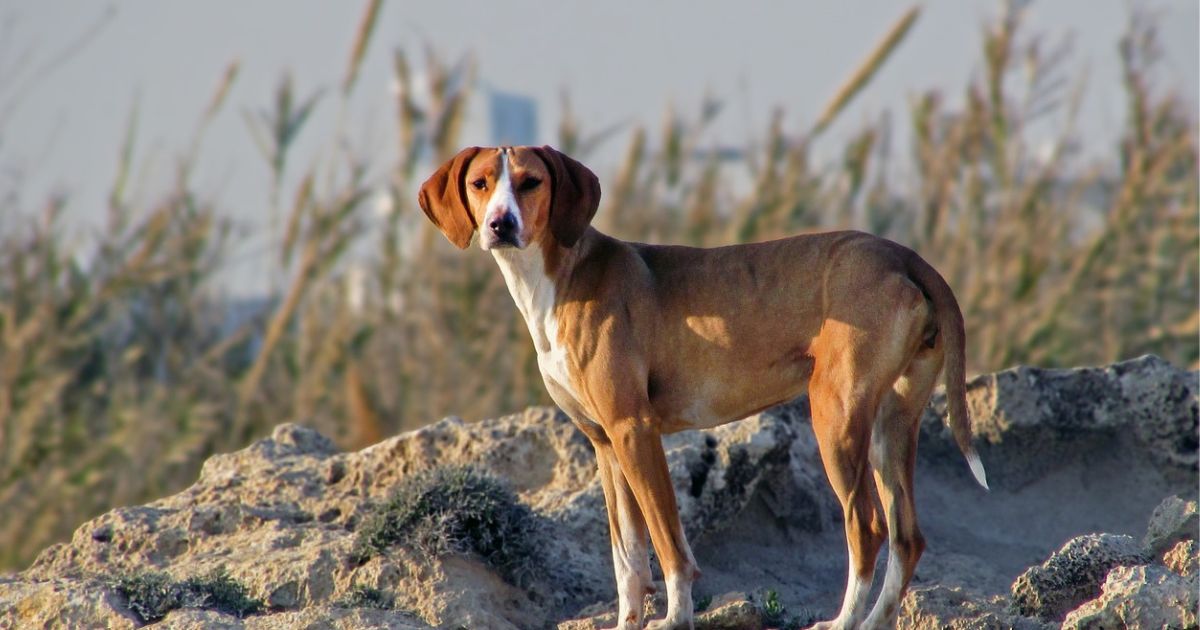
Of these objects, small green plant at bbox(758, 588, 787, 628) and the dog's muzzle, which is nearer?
the dog's muzzle

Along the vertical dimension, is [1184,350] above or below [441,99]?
below

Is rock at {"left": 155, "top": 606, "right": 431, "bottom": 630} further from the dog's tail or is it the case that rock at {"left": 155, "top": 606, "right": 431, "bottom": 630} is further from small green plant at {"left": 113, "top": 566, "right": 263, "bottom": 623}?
the dog's tail

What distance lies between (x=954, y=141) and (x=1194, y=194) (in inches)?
73.9

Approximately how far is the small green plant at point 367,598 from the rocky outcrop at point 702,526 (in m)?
A: 0.02

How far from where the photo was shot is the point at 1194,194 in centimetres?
1224

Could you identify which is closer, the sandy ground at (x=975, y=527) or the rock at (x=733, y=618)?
the rock at (x=733, y=618)

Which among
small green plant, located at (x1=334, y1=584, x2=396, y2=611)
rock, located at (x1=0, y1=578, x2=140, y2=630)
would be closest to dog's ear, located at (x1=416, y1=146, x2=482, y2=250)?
Result: small green plant, located at (x1=334, y1=584, x2=396, y2=611)

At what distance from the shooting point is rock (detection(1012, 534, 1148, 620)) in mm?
6207

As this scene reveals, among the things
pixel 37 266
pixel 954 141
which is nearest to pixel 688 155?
pixel 954 141

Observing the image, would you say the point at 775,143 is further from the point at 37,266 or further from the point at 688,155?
the point at 37,266

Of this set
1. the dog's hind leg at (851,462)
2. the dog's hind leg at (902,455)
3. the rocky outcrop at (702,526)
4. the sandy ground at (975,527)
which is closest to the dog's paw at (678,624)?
the rocky outcrop at (702,526)

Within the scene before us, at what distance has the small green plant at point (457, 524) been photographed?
275 inches

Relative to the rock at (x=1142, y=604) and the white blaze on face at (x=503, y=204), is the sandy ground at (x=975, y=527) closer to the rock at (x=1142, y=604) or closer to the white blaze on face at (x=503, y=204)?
the rock at (x=1142, y=604)

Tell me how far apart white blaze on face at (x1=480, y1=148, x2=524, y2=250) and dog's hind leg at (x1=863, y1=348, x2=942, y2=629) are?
158 cm
